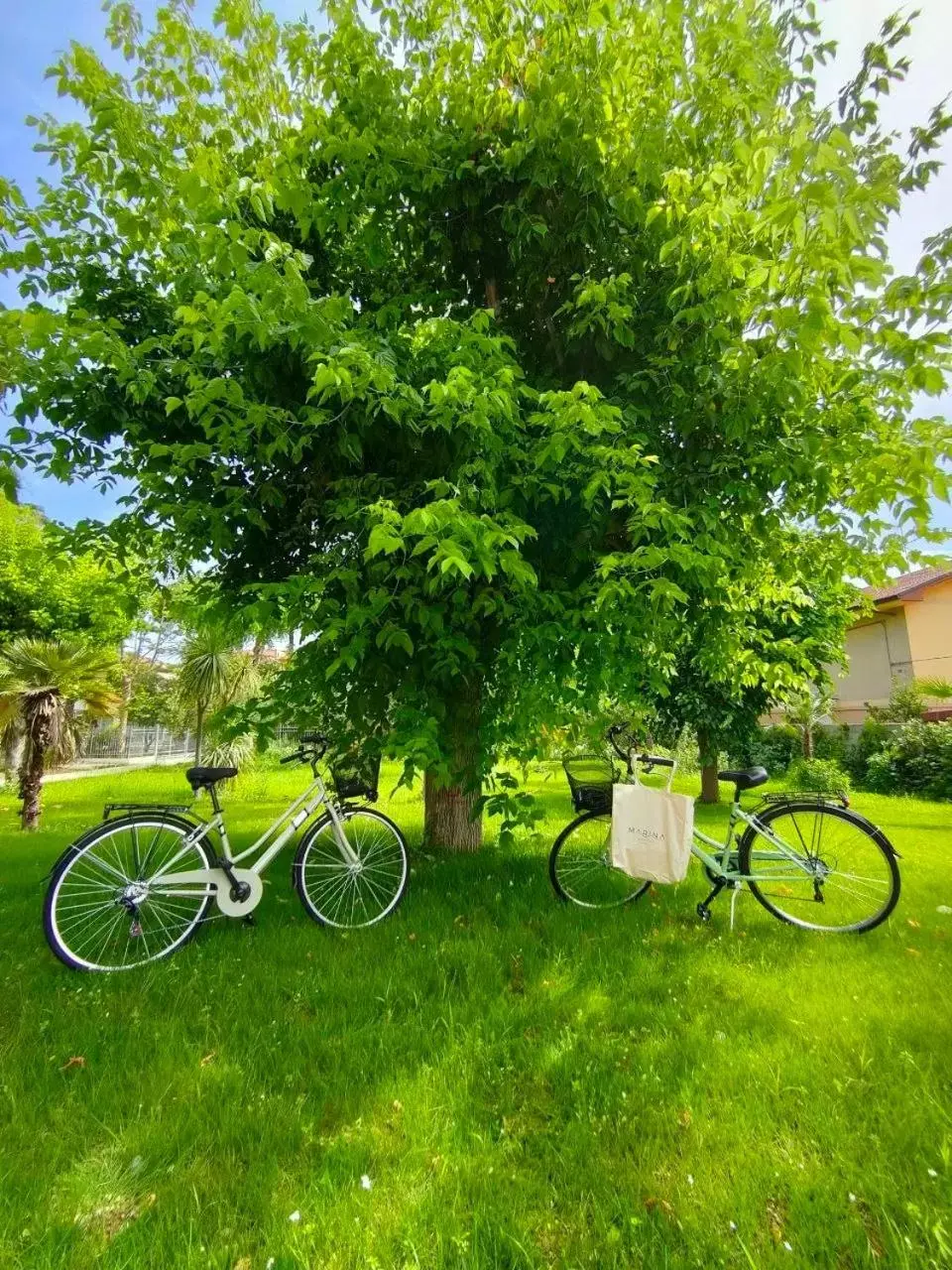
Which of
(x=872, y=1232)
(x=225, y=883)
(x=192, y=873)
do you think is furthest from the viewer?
(x=225, y=883)

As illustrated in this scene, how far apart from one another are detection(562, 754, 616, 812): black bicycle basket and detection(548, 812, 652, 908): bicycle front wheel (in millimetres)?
82

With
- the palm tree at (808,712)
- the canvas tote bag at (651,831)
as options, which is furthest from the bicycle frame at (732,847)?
the palm tree at (808,712)

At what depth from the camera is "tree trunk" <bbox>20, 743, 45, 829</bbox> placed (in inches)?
340

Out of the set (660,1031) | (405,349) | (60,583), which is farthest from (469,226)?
(60,583)

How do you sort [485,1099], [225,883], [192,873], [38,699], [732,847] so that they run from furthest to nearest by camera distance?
1. [38,699]
2. [732,847]
3. [225,883]
4. [192,873]
5. [485,1099]

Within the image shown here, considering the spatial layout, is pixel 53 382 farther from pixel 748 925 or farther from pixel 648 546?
pixel 748 925

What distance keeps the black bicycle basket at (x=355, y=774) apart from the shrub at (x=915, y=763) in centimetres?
1265

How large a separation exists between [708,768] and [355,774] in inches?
378

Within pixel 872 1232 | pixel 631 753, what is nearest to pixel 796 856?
pixel 631 753

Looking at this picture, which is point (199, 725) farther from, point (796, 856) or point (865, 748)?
point (865, 748)

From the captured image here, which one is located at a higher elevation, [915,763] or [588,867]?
[915,763]

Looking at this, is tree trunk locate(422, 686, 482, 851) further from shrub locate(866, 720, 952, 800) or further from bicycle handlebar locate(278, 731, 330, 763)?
shrub locate(866, 720, 952, 800)

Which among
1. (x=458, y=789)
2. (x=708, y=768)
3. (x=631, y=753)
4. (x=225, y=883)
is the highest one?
(x=631, y=753)

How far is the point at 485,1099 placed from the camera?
86.8 inches
